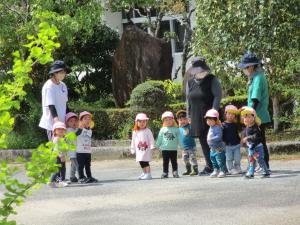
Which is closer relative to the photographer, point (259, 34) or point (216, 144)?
point (216, 144)

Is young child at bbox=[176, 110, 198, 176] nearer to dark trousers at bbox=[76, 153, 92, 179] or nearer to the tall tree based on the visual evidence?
dark trousers at bbox=[76, 153, 92, 179]

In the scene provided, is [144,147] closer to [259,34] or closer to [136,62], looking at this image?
[259,34]

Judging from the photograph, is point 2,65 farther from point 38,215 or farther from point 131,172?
point 38,215

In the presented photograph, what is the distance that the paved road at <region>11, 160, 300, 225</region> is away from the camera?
7699 mm

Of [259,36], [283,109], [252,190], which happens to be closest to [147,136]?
[252,190]

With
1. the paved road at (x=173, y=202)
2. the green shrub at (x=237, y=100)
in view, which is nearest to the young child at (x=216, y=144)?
the paved road at (x=173, y=202)

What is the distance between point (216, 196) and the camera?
8.96 metres

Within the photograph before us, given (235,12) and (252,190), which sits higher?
(235,12)

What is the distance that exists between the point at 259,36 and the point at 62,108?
5323 mm

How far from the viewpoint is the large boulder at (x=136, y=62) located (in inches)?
738

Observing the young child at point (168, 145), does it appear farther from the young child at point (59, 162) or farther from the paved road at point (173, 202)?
the young child at point (59, 162)

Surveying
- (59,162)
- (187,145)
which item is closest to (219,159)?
(187,145)

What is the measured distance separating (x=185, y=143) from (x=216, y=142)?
2.22 feet

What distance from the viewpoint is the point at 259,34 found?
1477cm
